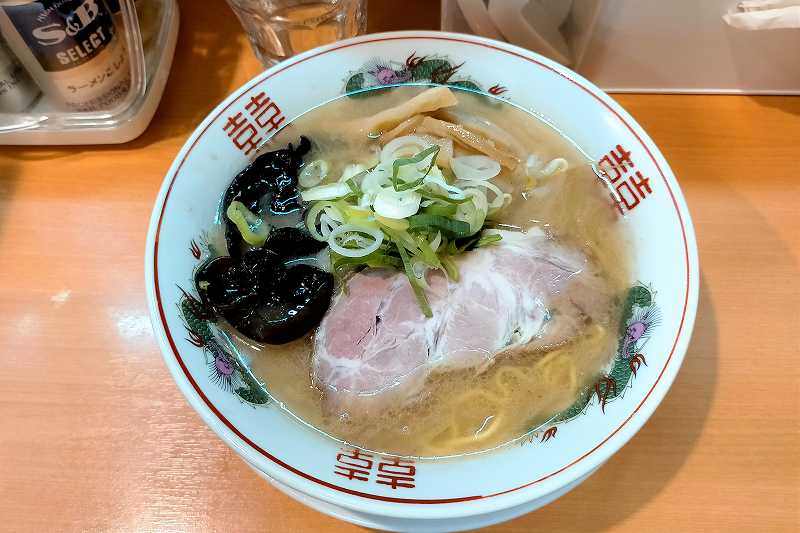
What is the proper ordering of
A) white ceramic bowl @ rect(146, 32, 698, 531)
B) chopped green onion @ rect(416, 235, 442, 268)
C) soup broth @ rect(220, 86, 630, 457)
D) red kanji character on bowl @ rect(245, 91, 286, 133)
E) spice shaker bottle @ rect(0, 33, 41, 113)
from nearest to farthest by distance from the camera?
white ceramic bowl @ rect(146, 32, 698, 531) < soup broth @ rect(220, 86, 630, 457) < chopped green onion @ rect(416, 235, 442, 268) < red kanji character on bowl @ rect(245, 91, 286, 133) < spice shaker bottle @ rect(0, 33, 41, 113)

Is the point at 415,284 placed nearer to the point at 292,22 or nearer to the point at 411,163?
the point at 411,163

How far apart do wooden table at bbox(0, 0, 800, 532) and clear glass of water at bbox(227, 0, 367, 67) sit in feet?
0.58

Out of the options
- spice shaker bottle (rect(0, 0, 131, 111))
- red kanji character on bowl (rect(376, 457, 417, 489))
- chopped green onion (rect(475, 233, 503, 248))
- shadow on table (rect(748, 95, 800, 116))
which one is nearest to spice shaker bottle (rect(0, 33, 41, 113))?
spice shaker bottle (rect(0, 0, 131, 111))

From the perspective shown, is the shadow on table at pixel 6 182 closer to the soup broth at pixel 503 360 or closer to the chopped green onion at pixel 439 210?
the soup broth at pixel 503 360

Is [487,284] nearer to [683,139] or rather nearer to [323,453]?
[323,453]

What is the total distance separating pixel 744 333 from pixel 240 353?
45.2 inches

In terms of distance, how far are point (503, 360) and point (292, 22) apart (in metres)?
1.17

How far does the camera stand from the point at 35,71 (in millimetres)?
1518

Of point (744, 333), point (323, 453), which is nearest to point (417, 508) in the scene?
point (323, 453)

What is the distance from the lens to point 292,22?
1678mm

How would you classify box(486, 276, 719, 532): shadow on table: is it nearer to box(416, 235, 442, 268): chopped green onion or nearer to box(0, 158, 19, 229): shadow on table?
box(416, 235, 442, 268): chopped green onion

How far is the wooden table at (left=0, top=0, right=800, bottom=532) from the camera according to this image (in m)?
1.13

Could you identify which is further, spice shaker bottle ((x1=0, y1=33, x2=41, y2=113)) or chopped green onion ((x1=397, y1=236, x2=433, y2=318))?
spice shaker bottle ((x1=0, y1=33, x2=41, y2=113))

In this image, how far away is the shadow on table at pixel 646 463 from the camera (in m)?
1.11
